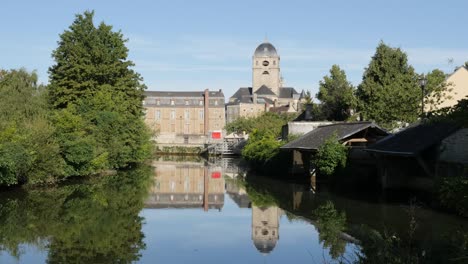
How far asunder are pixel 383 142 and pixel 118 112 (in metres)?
22.2

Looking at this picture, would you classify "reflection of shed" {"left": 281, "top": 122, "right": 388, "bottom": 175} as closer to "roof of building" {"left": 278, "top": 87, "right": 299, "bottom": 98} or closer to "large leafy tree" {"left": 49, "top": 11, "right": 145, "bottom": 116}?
"large leafy tree" {"left": 49, "top": 11, "right": 145, "bottom": 116}

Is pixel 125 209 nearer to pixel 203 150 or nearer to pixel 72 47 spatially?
pixel 72 47

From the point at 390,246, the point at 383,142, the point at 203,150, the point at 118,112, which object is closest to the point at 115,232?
the point at 390,246

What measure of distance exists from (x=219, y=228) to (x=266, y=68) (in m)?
120

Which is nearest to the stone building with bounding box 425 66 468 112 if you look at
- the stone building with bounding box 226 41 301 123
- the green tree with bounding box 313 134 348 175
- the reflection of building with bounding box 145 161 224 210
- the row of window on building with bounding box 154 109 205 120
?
the green tree with bounding box 313 134 348 175

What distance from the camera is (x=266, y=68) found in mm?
135875

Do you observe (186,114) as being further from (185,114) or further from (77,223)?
(77,223)

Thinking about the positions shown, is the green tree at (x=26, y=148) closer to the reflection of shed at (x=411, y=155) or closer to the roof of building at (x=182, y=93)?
the reflection of shed at (x=411, y=155)

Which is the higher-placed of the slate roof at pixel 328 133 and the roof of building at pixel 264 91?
the roof of building at pixel 264 91

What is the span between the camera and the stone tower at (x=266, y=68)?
445ft

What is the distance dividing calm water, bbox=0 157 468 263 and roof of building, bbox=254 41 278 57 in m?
110

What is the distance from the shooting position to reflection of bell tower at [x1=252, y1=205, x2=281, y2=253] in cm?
1458

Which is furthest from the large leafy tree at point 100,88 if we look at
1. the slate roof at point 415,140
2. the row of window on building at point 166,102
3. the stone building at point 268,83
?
the stone building at point 268,83

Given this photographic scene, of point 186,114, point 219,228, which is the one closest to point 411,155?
point 219,228
